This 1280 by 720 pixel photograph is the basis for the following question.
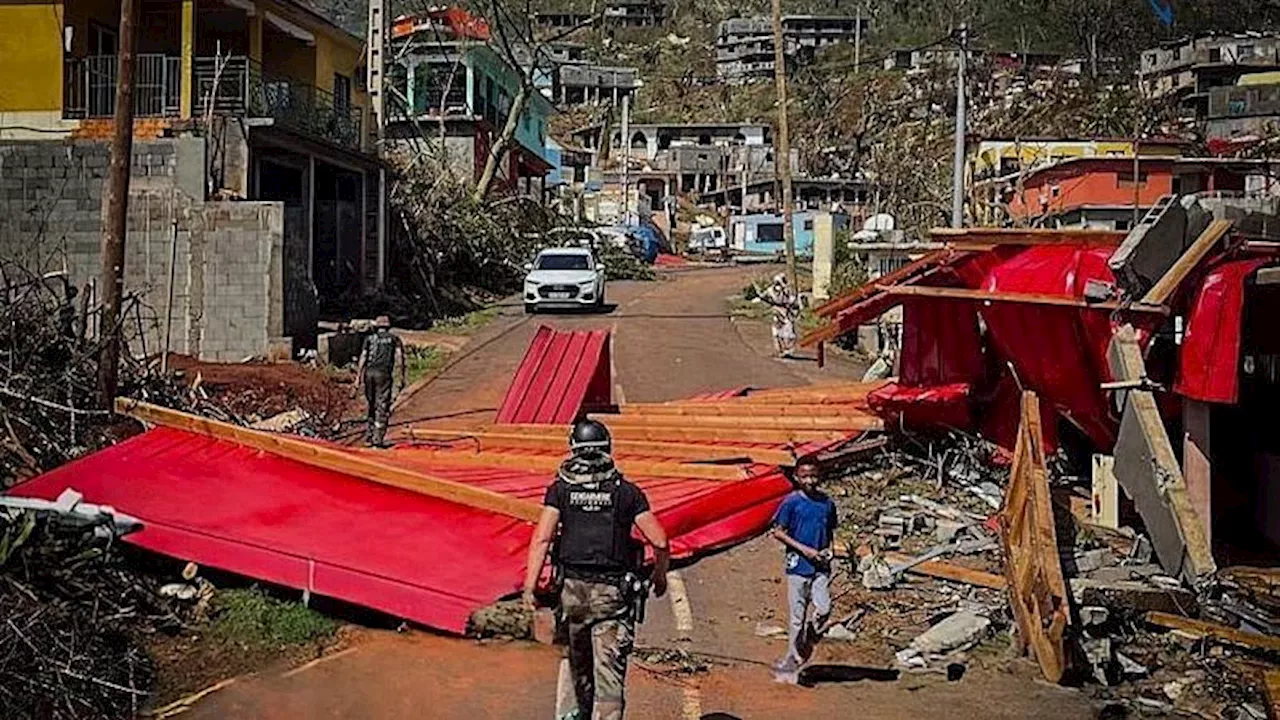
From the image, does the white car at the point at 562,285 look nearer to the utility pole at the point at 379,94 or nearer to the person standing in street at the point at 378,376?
the utility pole at the point at 379,94

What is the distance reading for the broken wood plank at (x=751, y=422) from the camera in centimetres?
1493

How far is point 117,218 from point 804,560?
818cm

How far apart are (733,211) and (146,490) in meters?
70.3

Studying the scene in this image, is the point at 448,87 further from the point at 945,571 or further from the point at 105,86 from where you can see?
the point at 945,571

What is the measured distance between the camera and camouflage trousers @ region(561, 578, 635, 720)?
654 centimetres

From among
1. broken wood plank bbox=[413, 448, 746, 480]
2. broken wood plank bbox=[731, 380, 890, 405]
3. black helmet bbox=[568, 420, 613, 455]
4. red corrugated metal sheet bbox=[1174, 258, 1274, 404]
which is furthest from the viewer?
broken wood plank bbox=[731, 380, 890, 405]

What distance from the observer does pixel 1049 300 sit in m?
12.4

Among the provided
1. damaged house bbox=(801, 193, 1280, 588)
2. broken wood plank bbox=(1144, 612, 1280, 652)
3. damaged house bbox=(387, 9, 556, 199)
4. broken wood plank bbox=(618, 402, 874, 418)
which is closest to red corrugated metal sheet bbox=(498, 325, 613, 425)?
broken wood plank bbox=(618, 402, 874, 418)

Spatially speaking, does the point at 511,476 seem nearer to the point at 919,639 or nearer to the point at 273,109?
the point at 919,639

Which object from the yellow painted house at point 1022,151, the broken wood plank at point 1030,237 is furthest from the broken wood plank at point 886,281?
the yellow painted house at point 1022,151

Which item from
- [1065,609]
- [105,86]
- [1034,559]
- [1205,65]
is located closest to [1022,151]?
[105,86]

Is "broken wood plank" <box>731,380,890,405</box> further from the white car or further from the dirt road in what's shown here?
the white car

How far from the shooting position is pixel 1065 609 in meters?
8.55

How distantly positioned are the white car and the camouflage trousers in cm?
2502
